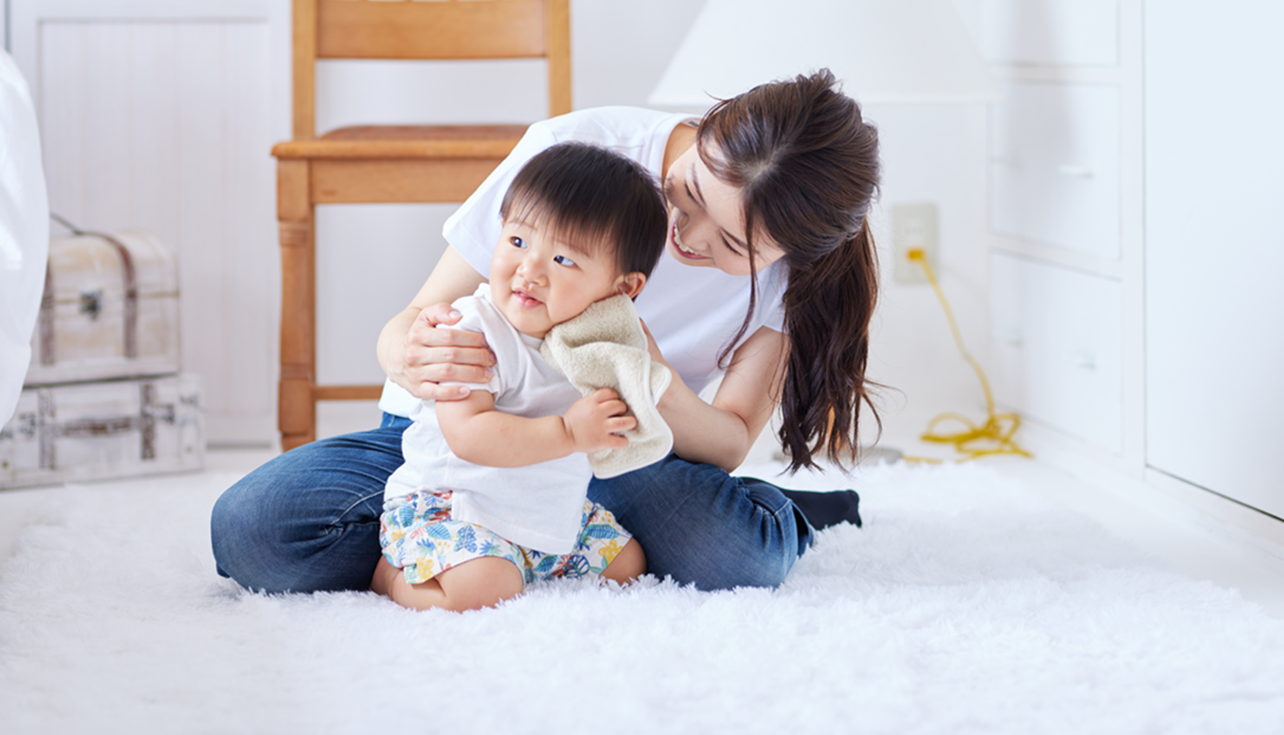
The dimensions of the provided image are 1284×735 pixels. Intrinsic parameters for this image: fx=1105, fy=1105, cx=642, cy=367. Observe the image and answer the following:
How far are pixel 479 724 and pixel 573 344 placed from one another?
29 cm

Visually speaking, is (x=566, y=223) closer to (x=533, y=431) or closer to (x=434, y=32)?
(x=533, y=431)

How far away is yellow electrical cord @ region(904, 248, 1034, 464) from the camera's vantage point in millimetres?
1651

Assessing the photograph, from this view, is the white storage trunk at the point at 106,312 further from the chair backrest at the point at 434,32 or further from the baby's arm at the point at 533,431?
the baby's arm at the point at 533,431

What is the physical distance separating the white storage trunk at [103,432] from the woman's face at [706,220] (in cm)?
92

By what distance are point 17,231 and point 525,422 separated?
0.62m

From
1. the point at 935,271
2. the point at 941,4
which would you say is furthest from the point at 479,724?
the point at 935,271

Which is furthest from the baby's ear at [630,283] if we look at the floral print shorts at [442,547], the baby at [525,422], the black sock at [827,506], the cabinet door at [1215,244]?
the cabinet door at [1215,244]

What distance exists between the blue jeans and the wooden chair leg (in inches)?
20.0

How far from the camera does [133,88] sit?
175cm

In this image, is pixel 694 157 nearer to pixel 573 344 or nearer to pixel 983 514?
pixel 573 344

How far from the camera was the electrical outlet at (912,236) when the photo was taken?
74.1 inches

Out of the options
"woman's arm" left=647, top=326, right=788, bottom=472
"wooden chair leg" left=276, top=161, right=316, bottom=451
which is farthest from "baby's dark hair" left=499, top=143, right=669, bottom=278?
"wooden chair leg" left=276, top=161, right=316, bottom=451

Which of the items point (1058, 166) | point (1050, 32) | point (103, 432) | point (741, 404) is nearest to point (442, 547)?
point (741, 404)

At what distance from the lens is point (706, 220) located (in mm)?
858
